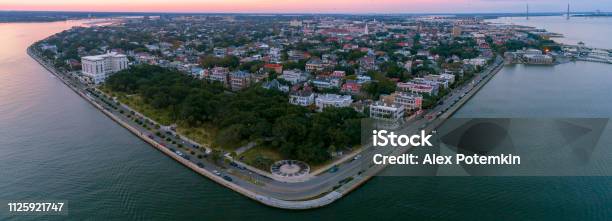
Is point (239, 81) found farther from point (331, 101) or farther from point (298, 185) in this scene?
point (298, 185)

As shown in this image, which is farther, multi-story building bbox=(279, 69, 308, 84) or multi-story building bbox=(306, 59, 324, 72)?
multi-story building bbox=(306, 59, 324, 72)

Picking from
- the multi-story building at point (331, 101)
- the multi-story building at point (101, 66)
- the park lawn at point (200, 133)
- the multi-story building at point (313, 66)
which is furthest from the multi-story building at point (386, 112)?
the multi-story building at point (101, 66)

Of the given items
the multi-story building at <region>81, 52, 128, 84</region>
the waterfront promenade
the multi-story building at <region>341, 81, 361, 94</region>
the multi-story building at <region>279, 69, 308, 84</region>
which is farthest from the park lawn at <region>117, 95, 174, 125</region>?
the multi-story building at <region>341, 81, 361, 94</region>

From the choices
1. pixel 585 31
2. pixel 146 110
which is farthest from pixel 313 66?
pixel 585 31

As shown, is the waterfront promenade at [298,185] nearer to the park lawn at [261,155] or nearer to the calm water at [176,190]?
the calm water at [176,190]

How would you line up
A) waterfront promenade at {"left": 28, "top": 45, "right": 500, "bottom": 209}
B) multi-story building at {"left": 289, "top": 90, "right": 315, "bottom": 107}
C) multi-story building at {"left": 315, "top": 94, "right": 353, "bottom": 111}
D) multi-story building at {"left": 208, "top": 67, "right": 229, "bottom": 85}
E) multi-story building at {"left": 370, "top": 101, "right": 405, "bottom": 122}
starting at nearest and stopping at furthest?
waterfront promenade at {"left": 28, "top": 45, "right": 500, "bottom": 209}
multi-story building at {"left": 370, "top": 101, "right": 405, "bottom": 122}
multi-story building at {"left": 315, "top": 94, "right": 353, "bottom": 111}
multi-story building at {"left": 289, "top": 90, "right": 315, "bottom": 107}
multi-story building at {"left": 208, "top": 67, "right": 229, "bottom": 85}

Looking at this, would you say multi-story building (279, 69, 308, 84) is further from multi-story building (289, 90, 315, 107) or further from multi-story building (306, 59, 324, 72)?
multi-story building (289, 90, 315, 107)

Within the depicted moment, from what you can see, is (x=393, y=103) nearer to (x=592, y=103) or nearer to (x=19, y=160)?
(x=592, y=103)
